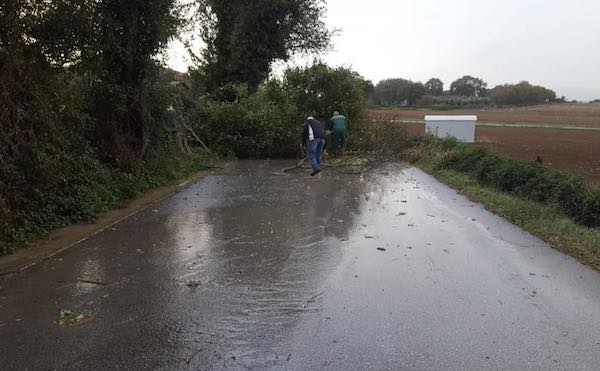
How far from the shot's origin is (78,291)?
5871 mm

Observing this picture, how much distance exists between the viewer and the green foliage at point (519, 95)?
352 feet

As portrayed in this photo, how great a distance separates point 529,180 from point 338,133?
9.22 meters

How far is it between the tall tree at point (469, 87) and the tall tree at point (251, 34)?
10384cm

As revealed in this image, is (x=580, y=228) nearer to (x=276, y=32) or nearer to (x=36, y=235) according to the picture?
(x=36, y=235)

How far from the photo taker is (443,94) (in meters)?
123

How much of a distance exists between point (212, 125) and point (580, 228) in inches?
604

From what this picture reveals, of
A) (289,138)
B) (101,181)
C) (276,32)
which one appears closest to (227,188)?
(101,181)

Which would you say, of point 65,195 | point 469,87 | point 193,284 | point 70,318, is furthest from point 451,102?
point 70,318

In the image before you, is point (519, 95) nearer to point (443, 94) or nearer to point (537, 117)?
point (443, 94)

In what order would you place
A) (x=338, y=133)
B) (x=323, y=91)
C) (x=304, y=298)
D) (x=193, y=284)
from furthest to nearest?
(x=323, y=91) → (x=338, y=133) → (x=193, y=284) → (x=304, y=298)

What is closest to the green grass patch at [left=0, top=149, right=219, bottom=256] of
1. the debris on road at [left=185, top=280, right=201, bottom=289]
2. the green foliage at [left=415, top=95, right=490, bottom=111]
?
the debris on road at [left=185, top=280, right=201, bottom=289]

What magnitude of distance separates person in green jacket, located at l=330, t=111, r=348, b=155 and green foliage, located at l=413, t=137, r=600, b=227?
3548 mm

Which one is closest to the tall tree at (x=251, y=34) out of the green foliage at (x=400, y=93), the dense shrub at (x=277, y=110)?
the dense shrub at (x=277, y=110)

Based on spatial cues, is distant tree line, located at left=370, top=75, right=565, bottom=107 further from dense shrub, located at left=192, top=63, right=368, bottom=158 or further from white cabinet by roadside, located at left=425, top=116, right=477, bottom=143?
dense shrub, located at left=192, top=63, right=368, bottom=158
